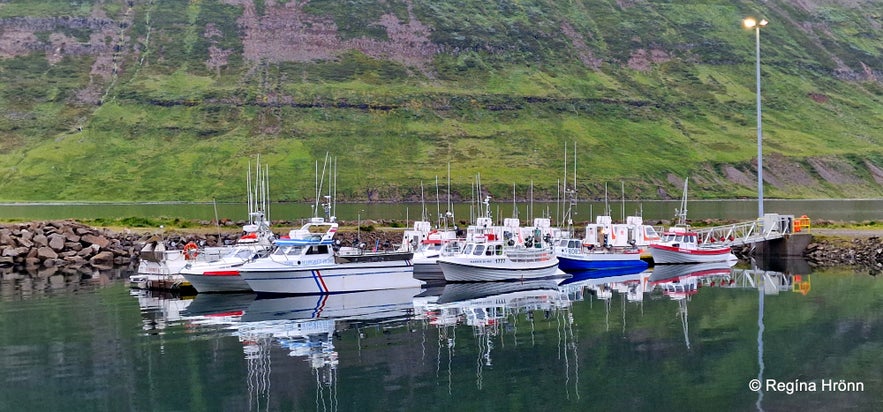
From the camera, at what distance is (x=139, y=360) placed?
36.7 m

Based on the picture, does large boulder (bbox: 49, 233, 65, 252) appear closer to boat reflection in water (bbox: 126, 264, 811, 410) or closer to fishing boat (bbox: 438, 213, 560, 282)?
boat reflection in water (bbox: 126, 264, 811, 410)

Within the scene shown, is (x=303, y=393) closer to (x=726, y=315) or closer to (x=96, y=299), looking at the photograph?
(x=726, y=315)

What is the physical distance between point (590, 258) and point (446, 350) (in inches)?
1548

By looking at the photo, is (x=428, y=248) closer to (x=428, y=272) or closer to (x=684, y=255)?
(x=428, y=272)

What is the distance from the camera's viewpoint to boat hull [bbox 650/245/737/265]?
3145 inches

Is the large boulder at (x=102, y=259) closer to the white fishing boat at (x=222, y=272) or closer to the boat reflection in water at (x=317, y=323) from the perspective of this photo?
the white fishing boat at (x=222, y=272)

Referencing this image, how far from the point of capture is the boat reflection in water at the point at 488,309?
39.8 metres

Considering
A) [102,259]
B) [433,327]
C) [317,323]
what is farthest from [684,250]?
[102,259]

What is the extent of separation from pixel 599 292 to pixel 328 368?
29.3 meters

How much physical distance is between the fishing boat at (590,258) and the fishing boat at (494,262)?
13.1 feet

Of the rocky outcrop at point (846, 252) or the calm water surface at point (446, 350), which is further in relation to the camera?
the rocky outcrop at point (846, 252)

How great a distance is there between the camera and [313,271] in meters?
56.1

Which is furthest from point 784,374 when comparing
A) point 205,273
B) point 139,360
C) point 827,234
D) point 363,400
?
point 827,234

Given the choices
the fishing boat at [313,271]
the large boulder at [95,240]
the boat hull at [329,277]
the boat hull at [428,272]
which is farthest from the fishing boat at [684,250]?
the large boulder at [95,240]
